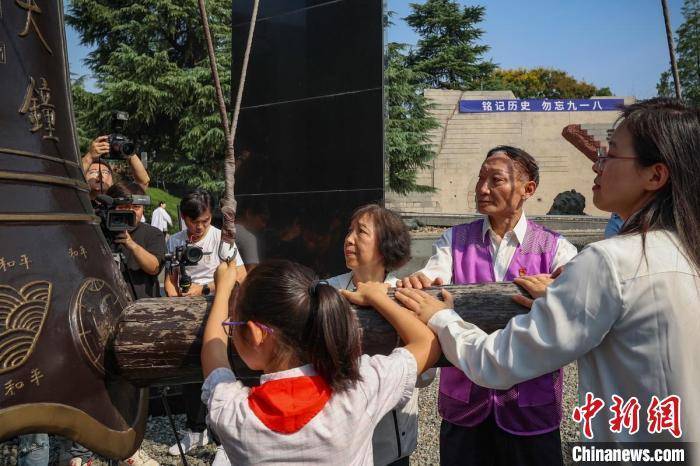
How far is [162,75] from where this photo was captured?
651 inches

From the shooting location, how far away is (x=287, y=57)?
5758mm

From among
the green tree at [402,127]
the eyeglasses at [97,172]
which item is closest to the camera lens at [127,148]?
the eyeglasses at [97,172]

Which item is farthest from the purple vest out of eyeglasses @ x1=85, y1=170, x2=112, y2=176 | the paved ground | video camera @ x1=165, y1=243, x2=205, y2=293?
eyeglasses @ x1=85, y1=170, x2=112, y2=176

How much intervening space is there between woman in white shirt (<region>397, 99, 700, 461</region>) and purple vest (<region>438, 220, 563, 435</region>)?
662 mm

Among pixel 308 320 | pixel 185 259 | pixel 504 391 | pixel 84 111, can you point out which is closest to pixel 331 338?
pixel 308 320

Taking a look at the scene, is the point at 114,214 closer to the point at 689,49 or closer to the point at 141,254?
the point at 141,254

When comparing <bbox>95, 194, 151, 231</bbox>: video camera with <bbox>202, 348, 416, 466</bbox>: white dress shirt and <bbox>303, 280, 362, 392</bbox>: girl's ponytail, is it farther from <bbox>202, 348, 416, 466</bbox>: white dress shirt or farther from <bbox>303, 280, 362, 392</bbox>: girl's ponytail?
<bbox>303, 280, 362, 392</bbox>: girl's ponytail

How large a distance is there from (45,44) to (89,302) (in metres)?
0.70

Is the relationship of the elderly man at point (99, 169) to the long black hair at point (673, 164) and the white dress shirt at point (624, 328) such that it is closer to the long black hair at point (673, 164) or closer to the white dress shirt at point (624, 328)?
the white dress shirt at point (624, 328)

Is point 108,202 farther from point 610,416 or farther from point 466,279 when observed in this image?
point 610,416

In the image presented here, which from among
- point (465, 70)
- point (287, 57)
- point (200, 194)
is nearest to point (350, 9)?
point (287, 57)

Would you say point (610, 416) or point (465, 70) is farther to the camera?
point (465, 70)

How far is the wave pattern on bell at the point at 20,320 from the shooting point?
3.81 feet

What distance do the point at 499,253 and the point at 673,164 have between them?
1015 millimetres
